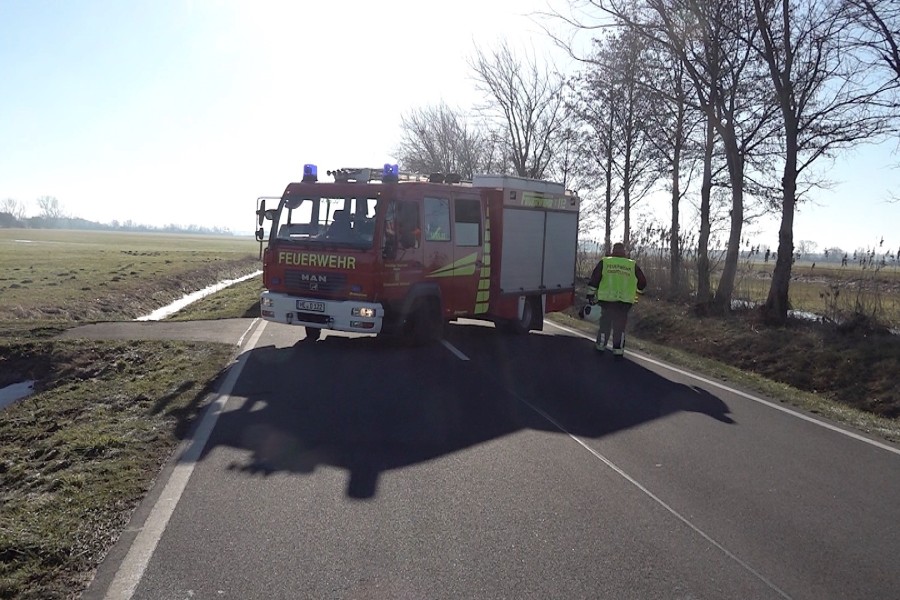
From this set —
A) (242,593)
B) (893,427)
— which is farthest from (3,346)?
(893,427)

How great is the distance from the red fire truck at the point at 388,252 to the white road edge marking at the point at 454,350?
37 cm

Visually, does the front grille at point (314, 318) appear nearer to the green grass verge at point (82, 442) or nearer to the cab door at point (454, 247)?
the green grass verge at point (82, 442)

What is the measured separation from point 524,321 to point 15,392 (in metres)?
9.49

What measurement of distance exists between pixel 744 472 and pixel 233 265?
54354 mm

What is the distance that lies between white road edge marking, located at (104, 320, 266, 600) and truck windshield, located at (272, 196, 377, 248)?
4437 mm

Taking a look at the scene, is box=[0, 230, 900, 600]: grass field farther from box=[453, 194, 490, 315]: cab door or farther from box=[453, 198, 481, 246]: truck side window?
box=[453, 198, 481, 246]: truck side window

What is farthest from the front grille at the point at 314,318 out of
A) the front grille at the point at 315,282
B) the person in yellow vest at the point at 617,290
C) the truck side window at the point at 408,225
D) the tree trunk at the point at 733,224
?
the tree trunk at the point at 733,224

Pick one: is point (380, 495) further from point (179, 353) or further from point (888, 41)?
point (888, 41)

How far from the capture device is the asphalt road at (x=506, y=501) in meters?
4.62

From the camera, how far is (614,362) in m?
13.5

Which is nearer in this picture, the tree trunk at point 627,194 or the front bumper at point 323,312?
the front bumper at point 323,312

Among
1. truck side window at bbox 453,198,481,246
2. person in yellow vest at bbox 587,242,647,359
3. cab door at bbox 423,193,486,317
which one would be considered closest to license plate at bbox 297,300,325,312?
cab door at bbox 423,193,486,317

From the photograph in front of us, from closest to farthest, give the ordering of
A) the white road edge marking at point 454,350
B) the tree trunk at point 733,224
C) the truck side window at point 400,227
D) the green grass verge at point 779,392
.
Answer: the green grass verge at point 779,392, the truck side window at point 400,227, the white road edge marking at point 454,350, the tree trunk at point 733,224

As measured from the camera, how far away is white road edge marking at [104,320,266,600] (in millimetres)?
4438
